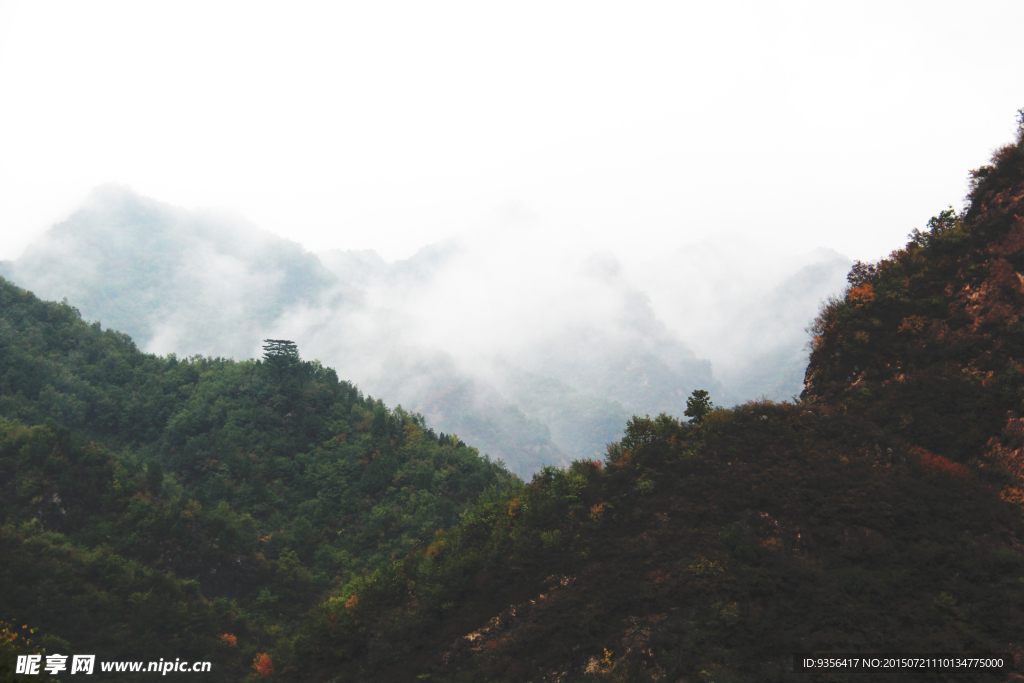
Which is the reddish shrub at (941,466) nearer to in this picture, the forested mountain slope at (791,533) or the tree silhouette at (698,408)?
the forested mountain slope at (791,533)

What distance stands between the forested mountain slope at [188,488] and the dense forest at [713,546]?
286 millimetres

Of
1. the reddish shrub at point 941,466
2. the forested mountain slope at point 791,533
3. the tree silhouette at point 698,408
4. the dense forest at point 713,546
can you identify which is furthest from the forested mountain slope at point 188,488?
the reddish shrub at point 941,466

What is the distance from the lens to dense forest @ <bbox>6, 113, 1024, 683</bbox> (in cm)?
1534

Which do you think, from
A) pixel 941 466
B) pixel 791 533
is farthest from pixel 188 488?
pixel 941 466

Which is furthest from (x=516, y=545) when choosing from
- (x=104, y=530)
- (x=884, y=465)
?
(x=104, y=530)

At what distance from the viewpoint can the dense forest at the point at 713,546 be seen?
50.3 ft

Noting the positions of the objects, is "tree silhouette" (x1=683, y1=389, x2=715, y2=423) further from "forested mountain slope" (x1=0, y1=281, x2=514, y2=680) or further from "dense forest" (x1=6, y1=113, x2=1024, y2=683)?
"forested mountain slope" (x1=0, y1=281, x2=514, y2=680)

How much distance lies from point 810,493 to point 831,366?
9123 mm

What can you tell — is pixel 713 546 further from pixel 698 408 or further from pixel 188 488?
pixel 188 488

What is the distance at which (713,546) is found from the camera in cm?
1852

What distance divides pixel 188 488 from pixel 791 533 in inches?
2542

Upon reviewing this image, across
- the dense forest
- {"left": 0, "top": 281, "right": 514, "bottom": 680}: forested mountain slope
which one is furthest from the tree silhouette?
{"left": 0, "top": 281, "right": 514, "bottom": 680}: forested mountain slope

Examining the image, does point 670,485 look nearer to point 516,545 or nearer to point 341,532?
point 516,545

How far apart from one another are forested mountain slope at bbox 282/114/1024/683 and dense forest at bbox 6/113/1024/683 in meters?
0.08
